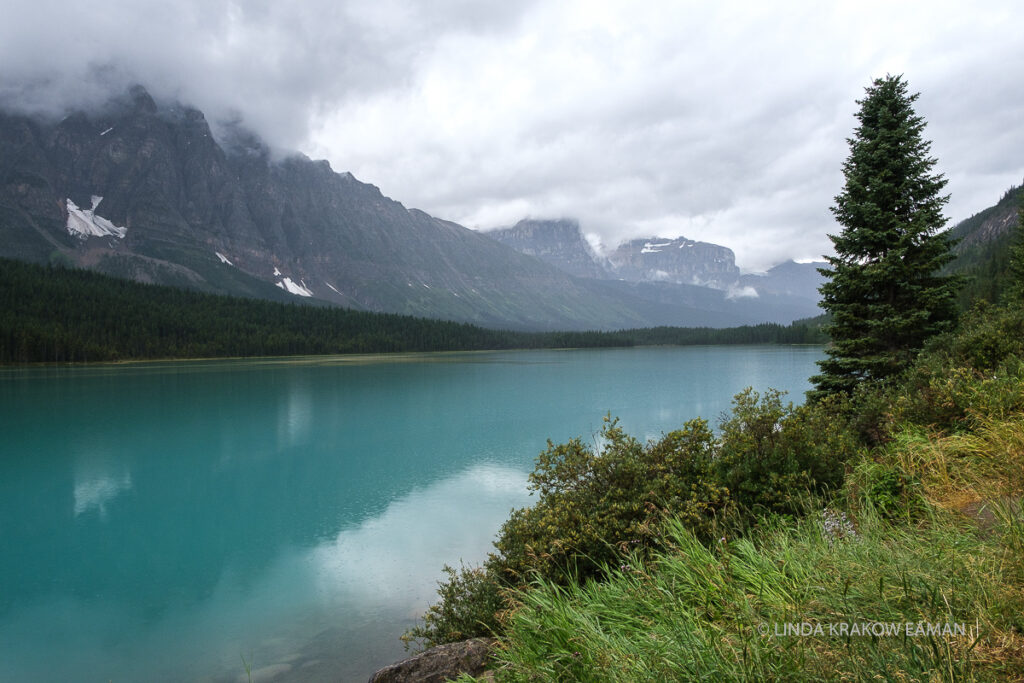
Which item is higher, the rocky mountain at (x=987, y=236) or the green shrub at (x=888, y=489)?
the rocky mountain at (x=987, y=236)

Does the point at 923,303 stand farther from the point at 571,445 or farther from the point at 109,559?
the point at 109,559

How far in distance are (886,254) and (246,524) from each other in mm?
26923

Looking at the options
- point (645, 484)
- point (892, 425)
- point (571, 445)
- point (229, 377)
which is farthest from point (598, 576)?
point (229, 377)

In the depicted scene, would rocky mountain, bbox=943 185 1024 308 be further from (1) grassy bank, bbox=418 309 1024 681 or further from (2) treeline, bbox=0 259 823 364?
(1) grassy bank, bbox=418 309 1024 681

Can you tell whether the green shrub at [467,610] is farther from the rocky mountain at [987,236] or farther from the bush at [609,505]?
the rocky mountain at [987,236]

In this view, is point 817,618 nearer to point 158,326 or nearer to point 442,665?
point 442,665

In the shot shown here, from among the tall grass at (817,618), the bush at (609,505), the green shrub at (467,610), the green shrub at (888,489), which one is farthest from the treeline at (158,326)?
the tall grass at (817,618)

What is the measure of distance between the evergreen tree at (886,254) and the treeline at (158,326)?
11648 centimetres

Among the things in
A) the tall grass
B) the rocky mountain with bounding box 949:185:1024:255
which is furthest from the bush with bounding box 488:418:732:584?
the rocky mountain with bounding box 949:185:1024:255

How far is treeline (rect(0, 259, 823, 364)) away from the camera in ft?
374

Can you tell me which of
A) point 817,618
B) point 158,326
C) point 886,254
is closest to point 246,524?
point 817,618

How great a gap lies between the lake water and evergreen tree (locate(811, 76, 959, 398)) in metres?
13.5

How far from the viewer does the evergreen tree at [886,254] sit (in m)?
18.9

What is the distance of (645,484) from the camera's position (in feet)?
32.7
